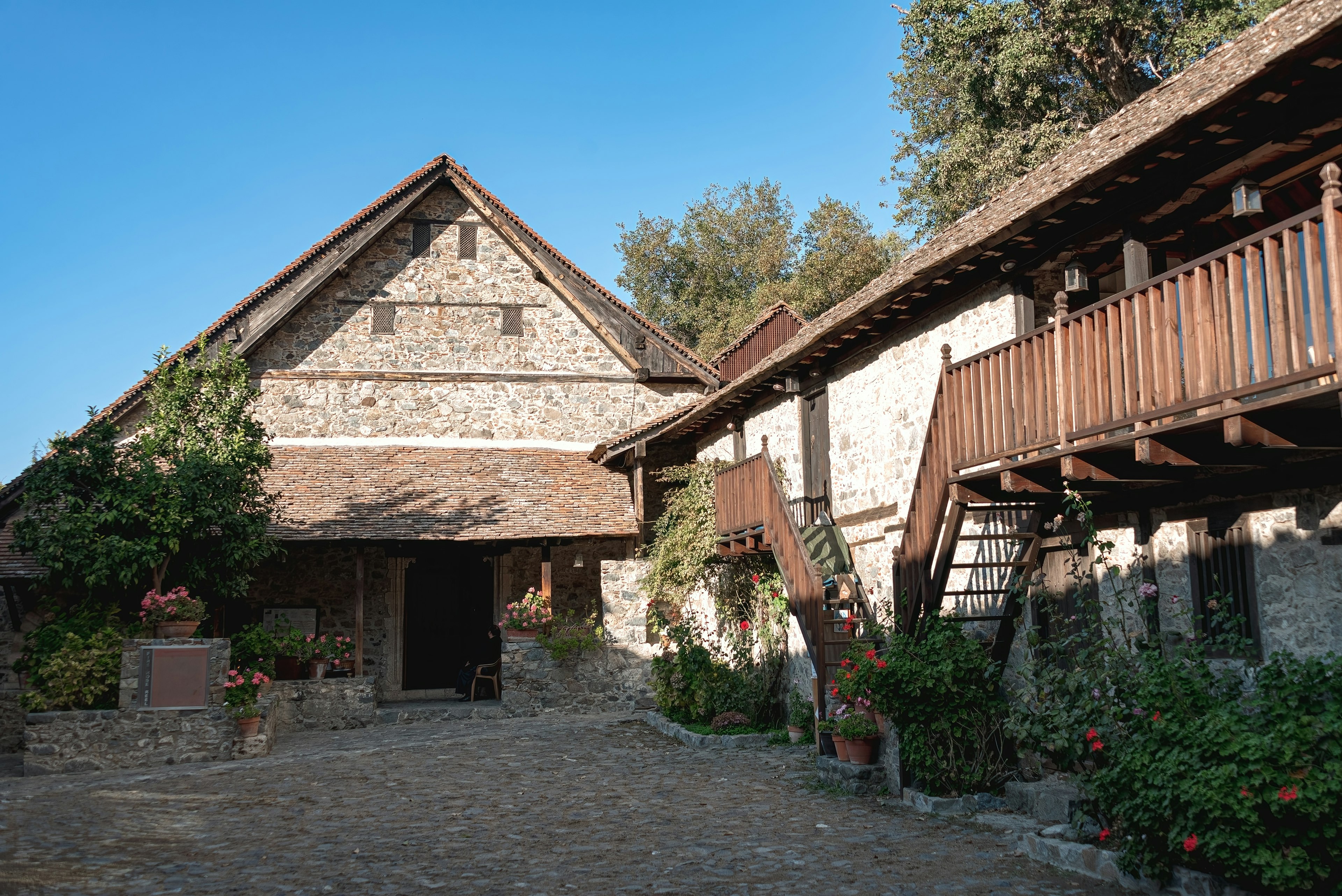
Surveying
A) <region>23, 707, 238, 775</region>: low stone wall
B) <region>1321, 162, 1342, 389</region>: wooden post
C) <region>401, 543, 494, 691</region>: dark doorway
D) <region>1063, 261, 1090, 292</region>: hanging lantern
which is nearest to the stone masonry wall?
<region>401, 543, 494, 691</region>: dark doorway

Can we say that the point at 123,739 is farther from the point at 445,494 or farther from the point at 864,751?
the point at 864,751

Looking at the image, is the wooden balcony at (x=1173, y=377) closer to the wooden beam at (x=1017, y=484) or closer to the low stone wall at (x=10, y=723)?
the wooden beam at (x=1017, y=484)

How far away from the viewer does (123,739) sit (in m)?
12.2

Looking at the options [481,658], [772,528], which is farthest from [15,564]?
[772,528]

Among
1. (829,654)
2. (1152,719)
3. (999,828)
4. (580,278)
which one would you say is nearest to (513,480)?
(580,278)

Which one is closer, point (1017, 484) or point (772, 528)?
point (1017, 484)

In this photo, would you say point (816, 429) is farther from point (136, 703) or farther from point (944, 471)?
point (136, 703)

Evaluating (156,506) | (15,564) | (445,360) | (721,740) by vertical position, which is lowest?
(721,740)

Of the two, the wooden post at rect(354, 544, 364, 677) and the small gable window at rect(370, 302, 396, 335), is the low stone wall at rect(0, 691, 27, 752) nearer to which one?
the wooden post at rect(354, 544, 364, 677)

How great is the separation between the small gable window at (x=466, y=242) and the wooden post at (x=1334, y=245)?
15843 millimetres

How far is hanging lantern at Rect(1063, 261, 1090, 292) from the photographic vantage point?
849cm

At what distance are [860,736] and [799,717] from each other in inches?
127

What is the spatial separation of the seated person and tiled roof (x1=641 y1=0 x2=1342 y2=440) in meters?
7.84

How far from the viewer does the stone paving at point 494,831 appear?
6441 millimetres
